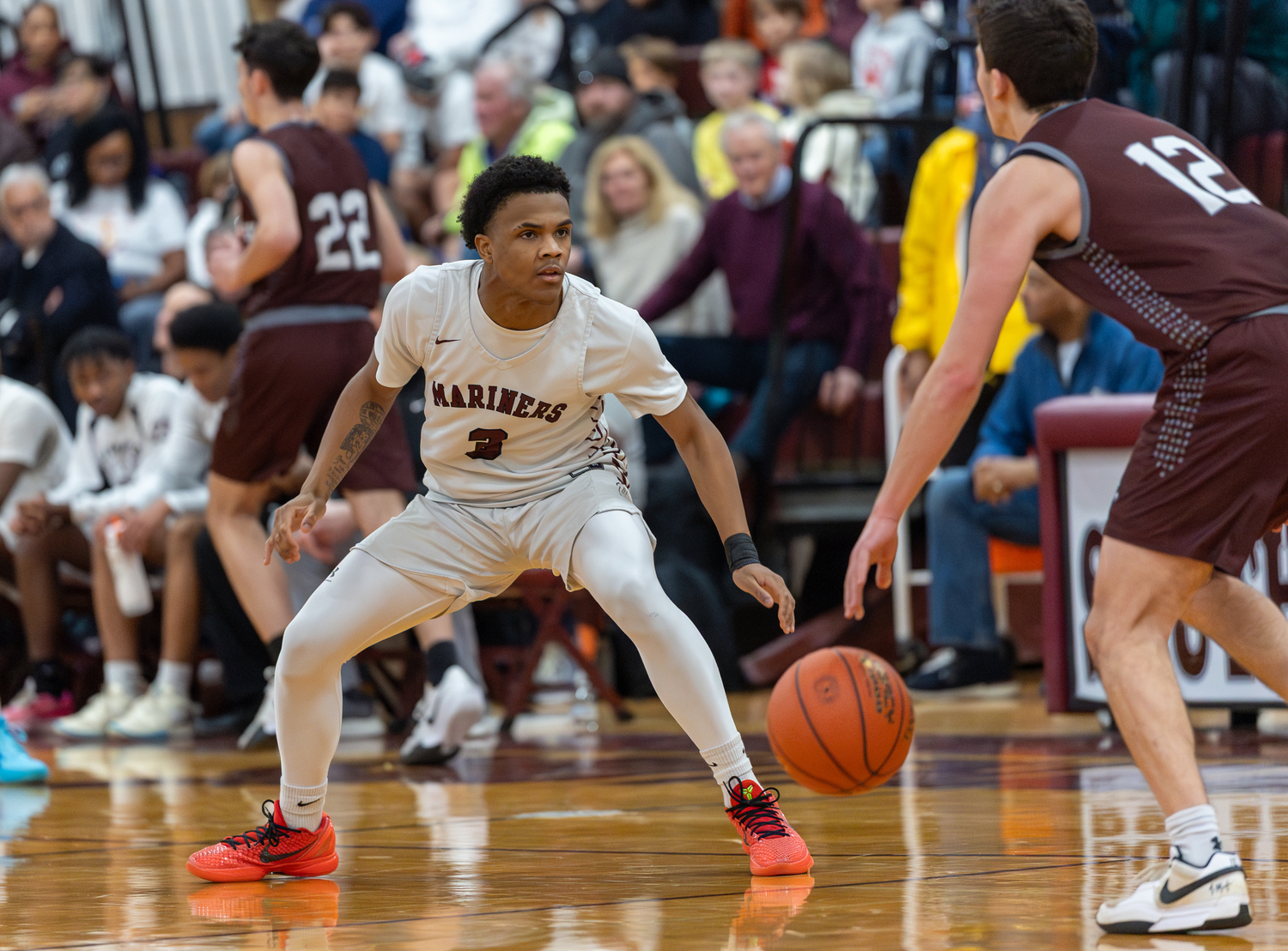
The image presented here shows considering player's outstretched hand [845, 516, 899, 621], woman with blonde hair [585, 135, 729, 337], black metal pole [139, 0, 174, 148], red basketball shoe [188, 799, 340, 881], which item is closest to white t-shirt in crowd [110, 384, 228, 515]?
woman with blonde hair [585, 135, 729, 337]

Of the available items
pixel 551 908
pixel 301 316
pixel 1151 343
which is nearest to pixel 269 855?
pixel 551 908

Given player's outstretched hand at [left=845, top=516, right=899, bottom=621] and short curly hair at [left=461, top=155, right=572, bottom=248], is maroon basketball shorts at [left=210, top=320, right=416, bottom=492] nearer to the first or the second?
short curly hair at [left=461, top=155, right=572, bottom=248]

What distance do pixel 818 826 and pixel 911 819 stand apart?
255mm

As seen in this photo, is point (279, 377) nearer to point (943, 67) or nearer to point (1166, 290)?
point (1166, 290)

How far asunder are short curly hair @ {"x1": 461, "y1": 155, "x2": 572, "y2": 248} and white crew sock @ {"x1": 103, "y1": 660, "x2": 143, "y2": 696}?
5.50 m

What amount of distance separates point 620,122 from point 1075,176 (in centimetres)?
791

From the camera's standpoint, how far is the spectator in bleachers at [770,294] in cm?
963

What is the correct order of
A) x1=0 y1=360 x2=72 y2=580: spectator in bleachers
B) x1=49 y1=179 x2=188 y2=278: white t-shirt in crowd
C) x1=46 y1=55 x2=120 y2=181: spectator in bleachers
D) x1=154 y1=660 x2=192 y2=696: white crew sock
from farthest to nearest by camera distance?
x1=46 y1=55 x2=120 y2=181: spectator in bleachers < x1=49 y1=179 x2=188 y2=278: white t-shirt in crowd < x1=0 y1=360 x2=72 y2=580: spectator in bleachers < x1=154 y1=660 x2=192 y2=696: white crew sock

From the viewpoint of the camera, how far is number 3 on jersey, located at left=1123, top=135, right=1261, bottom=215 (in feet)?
11.5

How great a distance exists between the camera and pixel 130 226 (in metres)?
12.6

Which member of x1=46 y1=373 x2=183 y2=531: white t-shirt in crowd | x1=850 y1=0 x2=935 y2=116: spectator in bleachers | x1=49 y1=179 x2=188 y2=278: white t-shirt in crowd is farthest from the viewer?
x1=49 y1=179 x2=188 y2=278: white t-shirt in crowd

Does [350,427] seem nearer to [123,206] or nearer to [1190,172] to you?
[1190,172]

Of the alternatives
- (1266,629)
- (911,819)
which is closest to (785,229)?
(911,819)

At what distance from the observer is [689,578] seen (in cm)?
916
